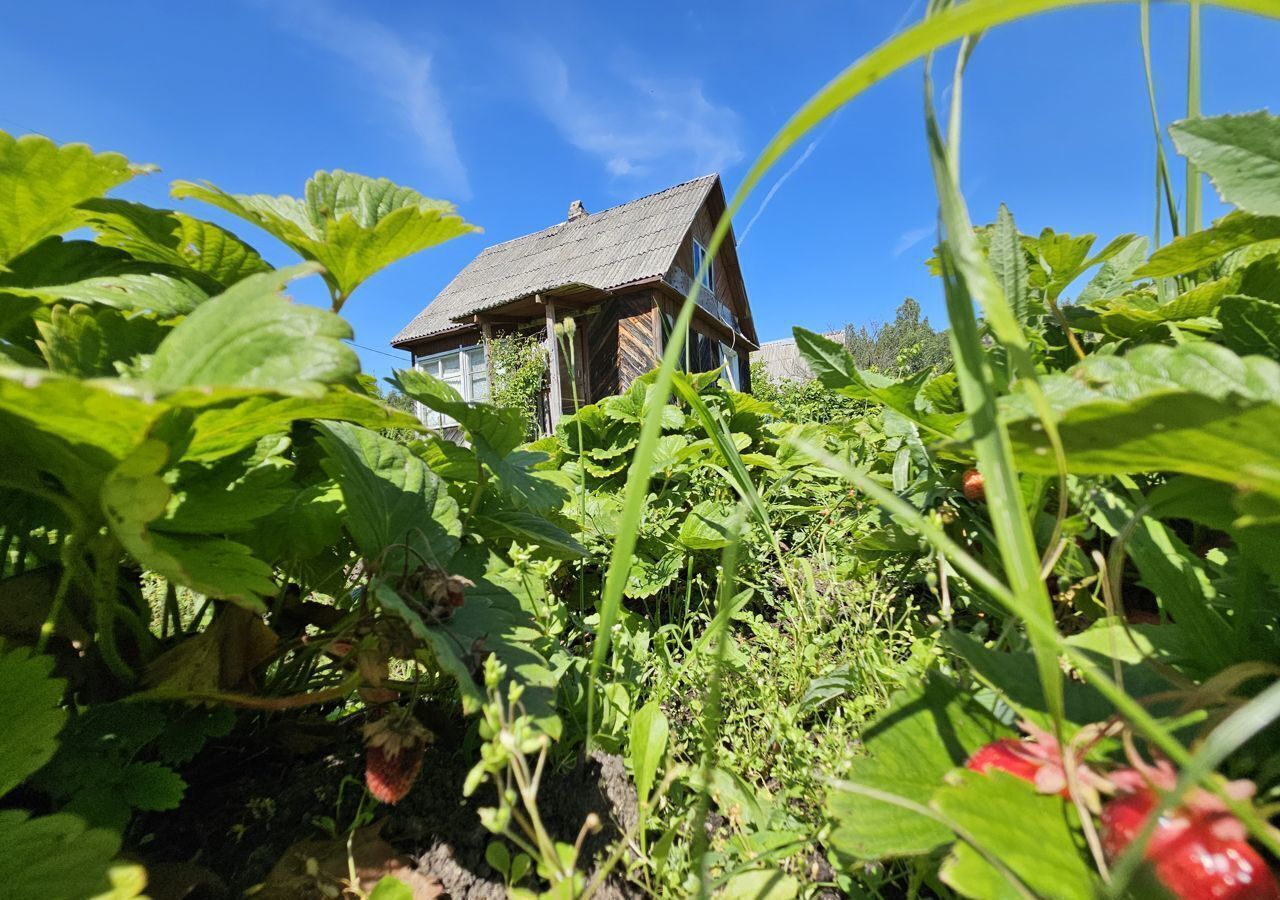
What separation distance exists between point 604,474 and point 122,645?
119cm

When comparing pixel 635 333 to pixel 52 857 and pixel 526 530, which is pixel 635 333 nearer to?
pixel 526 530

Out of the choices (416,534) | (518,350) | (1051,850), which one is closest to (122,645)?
(416,534)

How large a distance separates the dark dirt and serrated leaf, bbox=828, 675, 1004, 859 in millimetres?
374

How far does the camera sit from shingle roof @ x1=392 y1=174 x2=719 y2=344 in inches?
392

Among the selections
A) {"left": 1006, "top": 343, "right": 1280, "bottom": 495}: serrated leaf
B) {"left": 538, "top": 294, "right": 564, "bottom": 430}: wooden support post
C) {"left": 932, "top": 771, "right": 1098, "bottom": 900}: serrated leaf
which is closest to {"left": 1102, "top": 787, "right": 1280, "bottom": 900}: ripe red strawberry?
{"left": 932, "top": 771, "right": 1098, "bottom": 900}: serrated leaf

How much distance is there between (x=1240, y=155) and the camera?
52cm

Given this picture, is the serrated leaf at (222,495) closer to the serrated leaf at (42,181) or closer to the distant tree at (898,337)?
the serrated leaf at (42,181)

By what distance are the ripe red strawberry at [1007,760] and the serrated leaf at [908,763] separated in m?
0.03

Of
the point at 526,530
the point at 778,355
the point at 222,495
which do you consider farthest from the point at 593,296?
the point at 778,355

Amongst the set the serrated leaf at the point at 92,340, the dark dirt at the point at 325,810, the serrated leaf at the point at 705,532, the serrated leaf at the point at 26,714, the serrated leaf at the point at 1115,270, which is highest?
the serrated leaf at the point at 1115,270

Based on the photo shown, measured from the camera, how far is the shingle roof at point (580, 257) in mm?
9945

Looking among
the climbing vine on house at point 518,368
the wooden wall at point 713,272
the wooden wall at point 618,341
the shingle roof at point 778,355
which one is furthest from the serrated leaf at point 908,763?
the shingle roof at point 778,355

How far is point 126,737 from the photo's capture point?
0.58 m

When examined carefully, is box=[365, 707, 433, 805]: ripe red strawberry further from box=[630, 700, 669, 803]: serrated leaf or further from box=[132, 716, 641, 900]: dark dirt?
box=[630, 700, 669, 803]: serrated leaf
